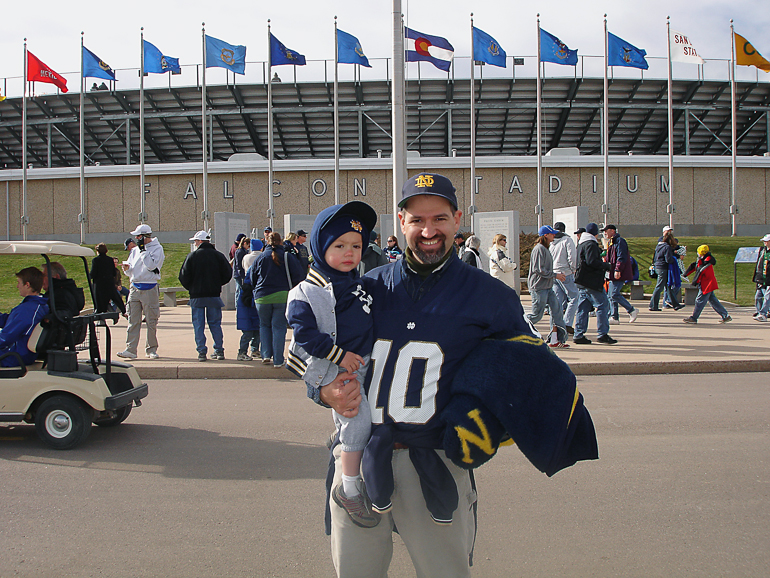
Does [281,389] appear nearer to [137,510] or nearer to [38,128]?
[137,510]

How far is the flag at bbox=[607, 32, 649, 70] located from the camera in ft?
78.1

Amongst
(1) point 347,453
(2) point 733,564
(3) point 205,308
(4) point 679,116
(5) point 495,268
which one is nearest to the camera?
(1) point 347,453

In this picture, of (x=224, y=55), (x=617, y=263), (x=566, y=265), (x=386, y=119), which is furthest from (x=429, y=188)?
(x=386, y=119)

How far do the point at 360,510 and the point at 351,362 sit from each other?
0.51 meters

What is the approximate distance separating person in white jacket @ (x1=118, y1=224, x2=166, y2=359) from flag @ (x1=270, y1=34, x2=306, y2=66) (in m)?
16.7

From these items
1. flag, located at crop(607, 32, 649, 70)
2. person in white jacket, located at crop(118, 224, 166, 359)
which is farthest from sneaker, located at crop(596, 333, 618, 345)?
flag, located at crop(607, 32, 649, 70)

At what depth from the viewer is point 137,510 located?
376 centimetres

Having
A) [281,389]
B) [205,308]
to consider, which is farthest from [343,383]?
[205,308]

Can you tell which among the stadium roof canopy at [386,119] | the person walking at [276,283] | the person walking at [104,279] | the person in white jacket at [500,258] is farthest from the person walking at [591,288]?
the stadium roof canopy at [386,119]

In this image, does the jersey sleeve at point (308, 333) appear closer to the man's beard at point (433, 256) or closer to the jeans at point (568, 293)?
the man's beard at point (433, 256)

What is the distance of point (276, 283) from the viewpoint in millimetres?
7930

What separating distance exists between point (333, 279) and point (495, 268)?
9.24 meters

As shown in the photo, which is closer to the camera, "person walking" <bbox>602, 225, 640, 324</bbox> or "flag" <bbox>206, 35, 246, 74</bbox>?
"person walking" <bbox>602, 225, 640, 324</bbox>

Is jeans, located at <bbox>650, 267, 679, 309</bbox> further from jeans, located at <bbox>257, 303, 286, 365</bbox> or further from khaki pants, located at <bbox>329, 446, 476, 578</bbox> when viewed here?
khaki pants, located at <bbox>329, 446, 476, 578</bbox>
